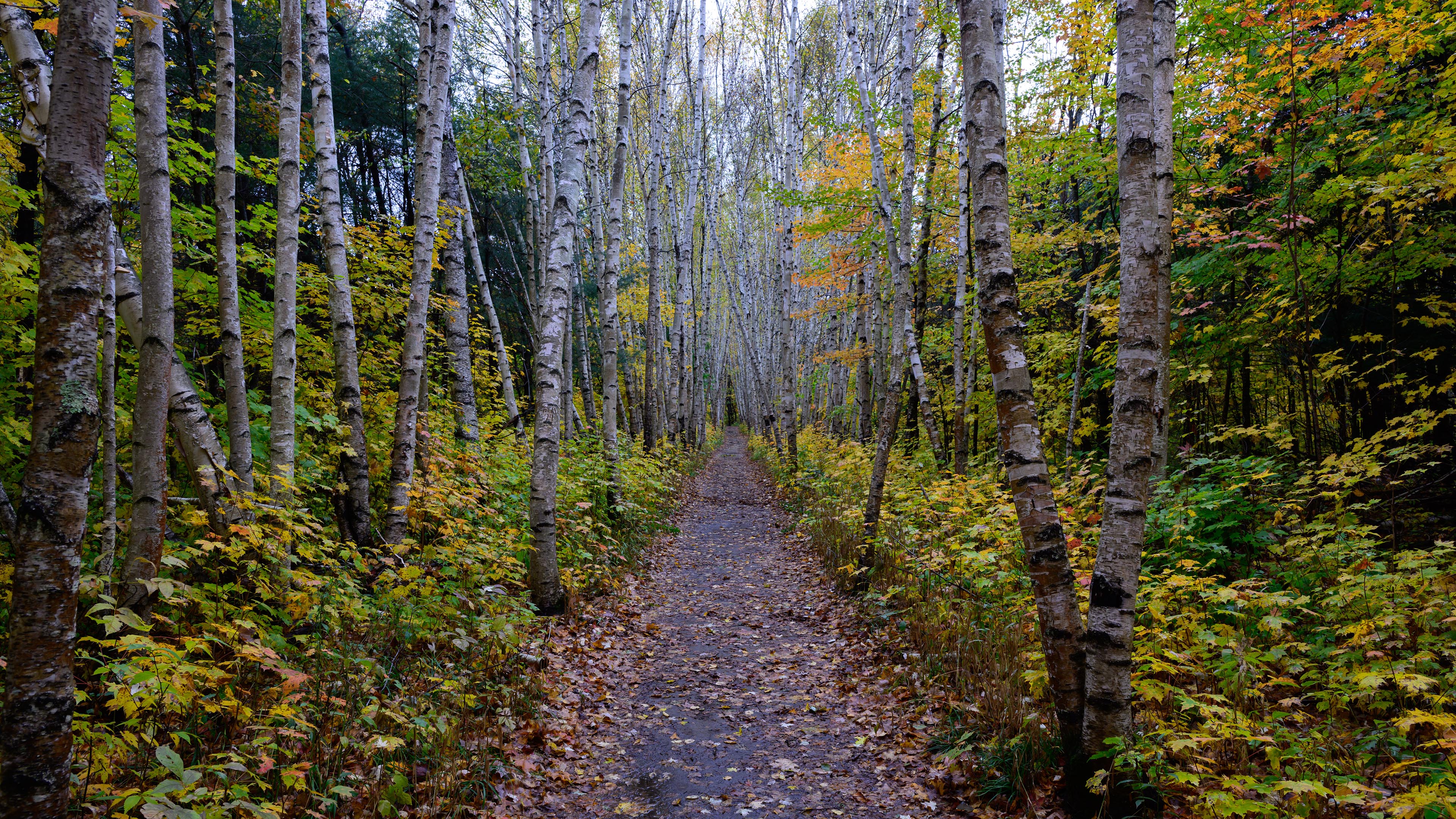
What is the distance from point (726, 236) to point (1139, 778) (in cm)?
3394

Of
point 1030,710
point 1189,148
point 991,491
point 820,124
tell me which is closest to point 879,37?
point 820,124

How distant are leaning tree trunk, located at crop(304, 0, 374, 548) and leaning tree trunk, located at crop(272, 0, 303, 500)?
347 millimetres

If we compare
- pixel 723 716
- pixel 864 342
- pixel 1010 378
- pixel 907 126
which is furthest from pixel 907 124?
pixel 723 716

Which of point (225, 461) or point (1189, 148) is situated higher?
point (1189, 148)

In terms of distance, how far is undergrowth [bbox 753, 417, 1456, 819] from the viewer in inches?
113

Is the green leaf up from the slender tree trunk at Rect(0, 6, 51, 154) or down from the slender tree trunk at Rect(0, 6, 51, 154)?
down

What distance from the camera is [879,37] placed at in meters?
16.0

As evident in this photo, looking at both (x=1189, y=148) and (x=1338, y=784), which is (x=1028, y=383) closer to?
(x=1338, y=784)

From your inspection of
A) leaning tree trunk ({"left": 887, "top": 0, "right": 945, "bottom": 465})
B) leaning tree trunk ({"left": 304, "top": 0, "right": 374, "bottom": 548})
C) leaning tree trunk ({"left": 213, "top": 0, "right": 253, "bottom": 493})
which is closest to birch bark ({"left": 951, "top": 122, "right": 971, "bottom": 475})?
leaning tree trunk ({"left": 887, "top": 0, "right": 945, "bottom": 465})

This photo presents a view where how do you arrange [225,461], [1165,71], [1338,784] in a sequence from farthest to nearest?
1. [225,461]
2. [1165,71]
3. [1338,784]

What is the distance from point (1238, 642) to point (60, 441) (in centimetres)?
587

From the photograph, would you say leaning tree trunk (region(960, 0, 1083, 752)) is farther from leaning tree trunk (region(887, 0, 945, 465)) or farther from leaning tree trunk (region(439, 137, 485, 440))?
leaning tree trunk (region(439, 137, 485, 440))

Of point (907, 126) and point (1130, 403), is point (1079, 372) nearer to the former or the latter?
point (907, 126)

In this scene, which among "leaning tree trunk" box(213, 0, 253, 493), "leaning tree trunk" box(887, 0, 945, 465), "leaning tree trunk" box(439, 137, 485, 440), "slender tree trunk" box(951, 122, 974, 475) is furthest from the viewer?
"slender tree trunk" box(951, 122, 974, 475)
